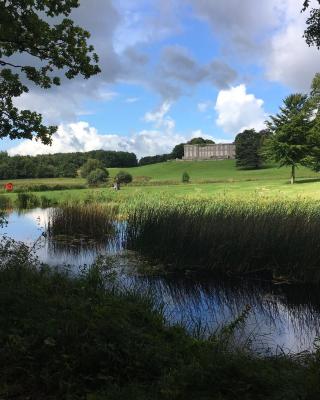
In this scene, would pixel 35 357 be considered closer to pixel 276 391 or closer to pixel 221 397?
pixel 221 397

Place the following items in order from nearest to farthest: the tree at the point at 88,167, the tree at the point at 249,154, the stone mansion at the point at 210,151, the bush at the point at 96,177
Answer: the bush at the point at 96,177
the tree at the point at 88,167
the tree at the point at 249,154
the stone mansion at the point at 210,151

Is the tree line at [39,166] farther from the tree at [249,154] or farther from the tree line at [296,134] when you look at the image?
the tree line at [296,134]

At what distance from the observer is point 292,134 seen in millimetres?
52531

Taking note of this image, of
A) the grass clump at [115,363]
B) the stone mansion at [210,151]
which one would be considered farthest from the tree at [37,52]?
the stone mansion at [210,151]

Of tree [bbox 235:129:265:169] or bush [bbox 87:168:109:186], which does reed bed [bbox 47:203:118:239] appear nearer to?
bush [bbox 87:168:109:186]

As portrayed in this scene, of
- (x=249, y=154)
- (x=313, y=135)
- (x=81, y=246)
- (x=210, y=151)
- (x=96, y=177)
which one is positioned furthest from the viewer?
(x=210, y=151)

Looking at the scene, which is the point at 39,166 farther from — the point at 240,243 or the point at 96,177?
the point at 240,243

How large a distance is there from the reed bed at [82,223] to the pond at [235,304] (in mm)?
4637

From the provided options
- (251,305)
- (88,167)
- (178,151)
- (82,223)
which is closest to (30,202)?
(82,223)

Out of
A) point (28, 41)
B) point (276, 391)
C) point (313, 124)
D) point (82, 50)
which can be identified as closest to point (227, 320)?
point (276, 391)

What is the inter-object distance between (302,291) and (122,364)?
7.47m

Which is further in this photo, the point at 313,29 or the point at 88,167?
the point at 88,167

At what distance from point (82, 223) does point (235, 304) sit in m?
11.5

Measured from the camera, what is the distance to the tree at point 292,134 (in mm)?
52156
